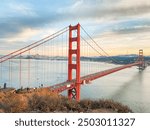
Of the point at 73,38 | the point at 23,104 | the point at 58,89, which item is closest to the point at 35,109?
the point at 23,104

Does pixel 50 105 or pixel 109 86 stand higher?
pixel 50 105

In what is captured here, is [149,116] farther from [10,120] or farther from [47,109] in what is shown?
[10,120]

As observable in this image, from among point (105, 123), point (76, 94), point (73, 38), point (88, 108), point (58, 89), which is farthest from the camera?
point (73, 38)

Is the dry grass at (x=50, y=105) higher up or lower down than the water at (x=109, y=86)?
higher up

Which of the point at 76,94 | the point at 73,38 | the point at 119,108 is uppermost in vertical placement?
the point at 73,38

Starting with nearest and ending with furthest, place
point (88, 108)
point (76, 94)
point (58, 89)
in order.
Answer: point (88, 108)
point (58, 89)
point (76, 94)

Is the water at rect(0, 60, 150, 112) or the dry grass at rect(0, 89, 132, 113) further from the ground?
the dry grass at rect(0, 89, 132, 113)

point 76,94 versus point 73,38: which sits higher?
point 73,38

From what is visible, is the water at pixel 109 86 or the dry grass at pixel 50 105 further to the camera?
the water at pixel 109 86

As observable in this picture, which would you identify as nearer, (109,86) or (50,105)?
(50,105)

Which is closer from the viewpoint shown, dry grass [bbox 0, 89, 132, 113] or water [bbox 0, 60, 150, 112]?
dry grass [bbox 0, 89, 132, 113]

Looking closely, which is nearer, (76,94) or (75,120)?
(75,120)
